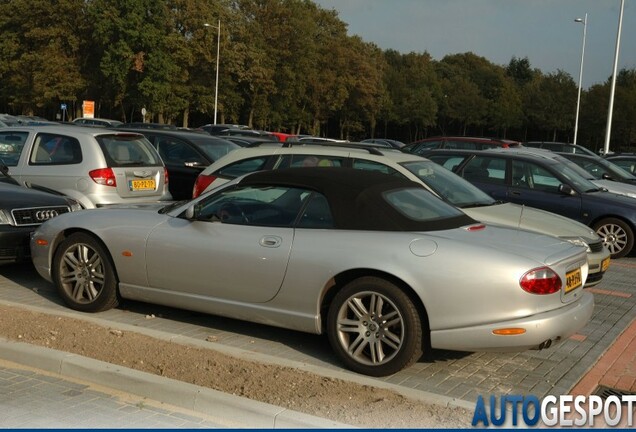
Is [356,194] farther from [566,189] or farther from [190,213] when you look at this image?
[566,189]

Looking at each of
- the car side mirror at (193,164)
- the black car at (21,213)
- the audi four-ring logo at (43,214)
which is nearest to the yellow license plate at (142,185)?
the black car at (21,213)

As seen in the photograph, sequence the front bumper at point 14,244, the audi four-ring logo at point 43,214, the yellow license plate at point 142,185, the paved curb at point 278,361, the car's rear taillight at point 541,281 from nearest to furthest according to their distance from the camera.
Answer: the paved curb at point 278,361, the car's rear taillight at point 541,281, the front bumper at point 14,244, the audi four-ring logo at point 43,214, the yellow license plate at point 142,185

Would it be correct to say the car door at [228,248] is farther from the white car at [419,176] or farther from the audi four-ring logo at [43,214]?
the audi four-ring logo at [43,214]

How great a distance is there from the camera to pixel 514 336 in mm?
4742

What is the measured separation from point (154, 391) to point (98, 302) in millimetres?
2016

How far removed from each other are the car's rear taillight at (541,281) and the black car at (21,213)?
17.6 feet

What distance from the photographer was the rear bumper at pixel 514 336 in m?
4.74

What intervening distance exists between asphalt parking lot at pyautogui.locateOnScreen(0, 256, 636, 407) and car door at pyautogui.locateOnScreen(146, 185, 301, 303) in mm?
451

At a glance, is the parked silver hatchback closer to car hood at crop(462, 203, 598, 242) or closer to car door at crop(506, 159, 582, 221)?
car hood at crop(462, 203, 598, 242)

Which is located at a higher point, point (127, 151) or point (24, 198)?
point (127, 151)

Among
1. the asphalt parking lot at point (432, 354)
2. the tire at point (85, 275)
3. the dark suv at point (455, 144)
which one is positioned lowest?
the asphalt parking lot at point (432, 354)

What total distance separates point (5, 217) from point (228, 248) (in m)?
3.34

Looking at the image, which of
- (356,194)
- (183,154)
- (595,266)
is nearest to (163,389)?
(356,194)

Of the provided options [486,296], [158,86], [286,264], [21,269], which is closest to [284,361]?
[286,264]
